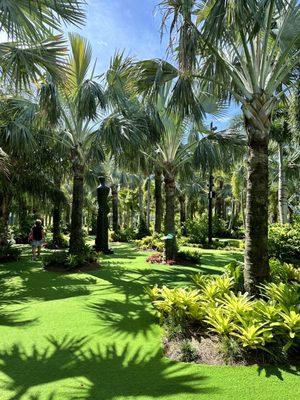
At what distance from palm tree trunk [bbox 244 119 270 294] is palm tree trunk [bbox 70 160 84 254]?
742cm

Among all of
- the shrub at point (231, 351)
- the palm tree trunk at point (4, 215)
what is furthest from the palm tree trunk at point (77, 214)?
the shrub at point (231, 351)

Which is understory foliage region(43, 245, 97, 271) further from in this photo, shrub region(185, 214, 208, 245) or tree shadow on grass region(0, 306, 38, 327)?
shrub region(185, 214, 208, 245)

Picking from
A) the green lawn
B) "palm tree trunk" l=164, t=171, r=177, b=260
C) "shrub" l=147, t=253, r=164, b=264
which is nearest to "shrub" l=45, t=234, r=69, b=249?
"shrub" l=147, t=253, r=164, b=264

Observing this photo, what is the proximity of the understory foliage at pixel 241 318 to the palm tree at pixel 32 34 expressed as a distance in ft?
15.8

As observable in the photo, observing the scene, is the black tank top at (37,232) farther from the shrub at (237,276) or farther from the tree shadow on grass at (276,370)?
the tree shadow on grass at (276,370)

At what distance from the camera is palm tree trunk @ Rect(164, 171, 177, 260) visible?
13.3 m

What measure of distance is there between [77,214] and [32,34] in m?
7.23

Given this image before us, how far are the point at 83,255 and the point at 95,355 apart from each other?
24.7ft

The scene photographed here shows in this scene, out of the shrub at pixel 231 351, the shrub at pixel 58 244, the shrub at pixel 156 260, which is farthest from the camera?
the shrub at pixel 58 244

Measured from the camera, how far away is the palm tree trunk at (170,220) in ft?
43.6

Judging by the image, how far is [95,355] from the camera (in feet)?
15.8

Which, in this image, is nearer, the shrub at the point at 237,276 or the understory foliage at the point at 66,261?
the shrub at the point at 237,276

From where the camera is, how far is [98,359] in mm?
4691

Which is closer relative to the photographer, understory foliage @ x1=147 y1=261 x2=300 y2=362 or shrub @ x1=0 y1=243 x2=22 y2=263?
understory foliage @ x1=147 y1=261 x2=300 y2=362
